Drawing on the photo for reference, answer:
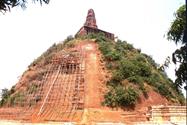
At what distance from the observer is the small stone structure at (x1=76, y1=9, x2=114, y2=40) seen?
48.0 m

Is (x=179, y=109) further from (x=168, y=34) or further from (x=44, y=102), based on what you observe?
(x=168, y=34)

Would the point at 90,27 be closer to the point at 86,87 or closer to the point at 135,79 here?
the point at 135,79

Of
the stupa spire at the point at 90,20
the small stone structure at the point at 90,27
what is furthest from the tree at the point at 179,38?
the stupa spire at the point at 90,20

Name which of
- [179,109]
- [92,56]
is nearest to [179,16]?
[179,109]

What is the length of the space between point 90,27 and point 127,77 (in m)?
14.0

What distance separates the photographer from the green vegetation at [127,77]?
34062mm

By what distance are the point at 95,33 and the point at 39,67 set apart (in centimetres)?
914

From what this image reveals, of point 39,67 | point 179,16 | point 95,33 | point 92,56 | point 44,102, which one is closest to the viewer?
point 179,16

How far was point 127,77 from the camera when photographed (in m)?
36.6

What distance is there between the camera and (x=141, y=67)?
1501 inches

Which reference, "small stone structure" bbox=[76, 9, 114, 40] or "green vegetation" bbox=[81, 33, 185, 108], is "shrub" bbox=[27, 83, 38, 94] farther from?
Result: "small stone structure" bbox=[76, 9, 114, 40]

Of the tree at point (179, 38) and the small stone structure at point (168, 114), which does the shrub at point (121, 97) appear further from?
the tree at point (179, 38)

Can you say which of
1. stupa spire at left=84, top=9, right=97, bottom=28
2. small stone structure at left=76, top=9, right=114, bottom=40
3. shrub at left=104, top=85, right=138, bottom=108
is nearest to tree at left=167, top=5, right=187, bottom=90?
shrub at left=104, top=85, right=138, bottom=108

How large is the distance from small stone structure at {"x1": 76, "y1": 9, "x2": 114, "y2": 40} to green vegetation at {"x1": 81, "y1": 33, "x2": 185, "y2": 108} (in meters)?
5.12
